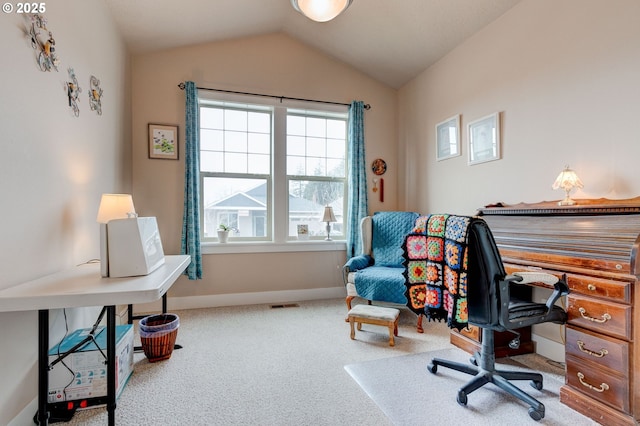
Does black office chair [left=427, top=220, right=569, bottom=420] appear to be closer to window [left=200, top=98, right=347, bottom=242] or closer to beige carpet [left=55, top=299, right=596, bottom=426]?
beige carpet [left=55, top=299, right=596, bottom=426]

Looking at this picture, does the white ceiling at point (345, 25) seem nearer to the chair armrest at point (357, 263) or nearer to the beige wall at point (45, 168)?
the beige wall at point (45, 168)

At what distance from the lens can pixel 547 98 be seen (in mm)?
2186

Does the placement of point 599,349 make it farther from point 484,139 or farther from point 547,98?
point 484,139

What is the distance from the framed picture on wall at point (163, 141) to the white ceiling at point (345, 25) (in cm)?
80

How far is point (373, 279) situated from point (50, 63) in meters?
2.68

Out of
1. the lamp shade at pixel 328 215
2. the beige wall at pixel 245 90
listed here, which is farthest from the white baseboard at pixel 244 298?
the lamp shade at pixel 328 215

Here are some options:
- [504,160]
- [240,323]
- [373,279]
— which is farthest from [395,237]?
[240,323]

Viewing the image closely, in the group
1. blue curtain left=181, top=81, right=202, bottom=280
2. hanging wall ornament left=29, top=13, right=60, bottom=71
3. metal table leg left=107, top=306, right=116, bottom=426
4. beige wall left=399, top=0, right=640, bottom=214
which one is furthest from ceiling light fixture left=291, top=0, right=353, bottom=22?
metal table leg left=107, top=306, right=116, bottom=426

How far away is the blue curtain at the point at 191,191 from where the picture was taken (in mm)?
3135

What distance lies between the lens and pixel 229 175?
3.49 m

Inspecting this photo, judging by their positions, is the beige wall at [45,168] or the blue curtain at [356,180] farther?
the blue curtain at [356,180]

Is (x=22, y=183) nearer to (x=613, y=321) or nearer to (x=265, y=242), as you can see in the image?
(x=265, y=242)

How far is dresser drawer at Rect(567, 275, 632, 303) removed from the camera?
4.64ft

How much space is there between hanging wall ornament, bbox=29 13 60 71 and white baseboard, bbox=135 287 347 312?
90.4 inches
